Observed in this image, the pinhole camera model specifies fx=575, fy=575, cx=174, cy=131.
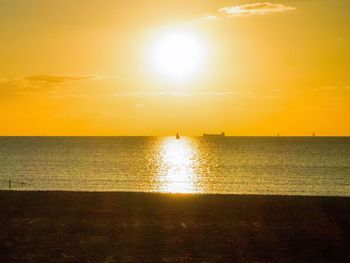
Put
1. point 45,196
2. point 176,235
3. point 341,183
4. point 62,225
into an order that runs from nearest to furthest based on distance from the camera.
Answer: point 176,235, point 62,225, point 45,196, point 341,183

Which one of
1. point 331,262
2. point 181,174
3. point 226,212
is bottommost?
point 331,262

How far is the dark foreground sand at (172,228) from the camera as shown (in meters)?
15.6

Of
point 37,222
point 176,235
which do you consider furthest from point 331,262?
point 37,222

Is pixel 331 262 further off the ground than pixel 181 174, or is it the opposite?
pixel 181 174

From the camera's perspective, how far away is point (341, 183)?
7481 cm

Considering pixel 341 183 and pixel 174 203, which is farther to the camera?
pixel 341 183

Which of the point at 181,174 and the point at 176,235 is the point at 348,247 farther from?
the point at 181,174

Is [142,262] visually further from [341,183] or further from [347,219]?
[341,183]

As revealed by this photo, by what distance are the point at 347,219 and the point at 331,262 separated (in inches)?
219

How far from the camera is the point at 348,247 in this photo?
16516mm

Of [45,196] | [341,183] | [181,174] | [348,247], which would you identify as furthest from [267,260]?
[181,174]

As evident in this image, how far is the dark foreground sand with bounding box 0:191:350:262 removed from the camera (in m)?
15.6

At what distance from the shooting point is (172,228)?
61.2 ft

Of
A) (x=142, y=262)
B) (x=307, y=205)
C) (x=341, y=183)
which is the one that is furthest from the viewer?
(x=341, y=183)
